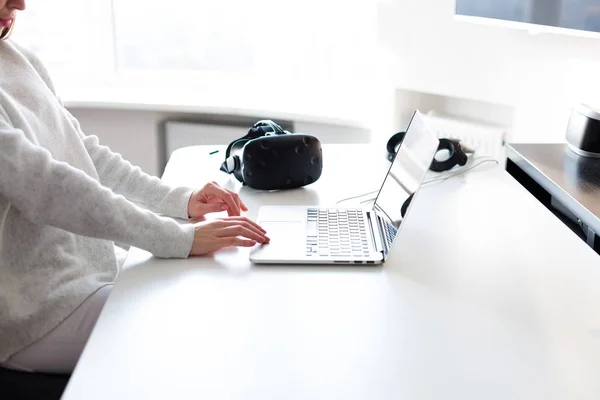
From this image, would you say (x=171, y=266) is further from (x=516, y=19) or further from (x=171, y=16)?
(x=171, y=16)

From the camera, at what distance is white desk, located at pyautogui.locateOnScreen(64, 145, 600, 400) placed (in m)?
0.97

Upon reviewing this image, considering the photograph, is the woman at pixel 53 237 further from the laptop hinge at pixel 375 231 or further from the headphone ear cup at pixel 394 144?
the headphone ear cup at pixel 394 144

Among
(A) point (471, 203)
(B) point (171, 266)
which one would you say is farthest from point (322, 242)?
(A) point (471, 203)

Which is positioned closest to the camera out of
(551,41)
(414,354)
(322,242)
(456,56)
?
(414,354)

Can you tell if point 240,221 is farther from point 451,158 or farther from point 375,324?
point 451,158

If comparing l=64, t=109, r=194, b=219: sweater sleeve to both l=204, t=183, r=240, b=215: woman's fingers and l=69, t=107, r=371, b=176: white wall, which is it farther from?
l=69, t=107, r=371, b=176: white wall

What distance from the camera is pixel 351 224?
1491mm

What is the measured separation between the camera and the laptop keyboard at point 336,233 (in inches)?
53.7

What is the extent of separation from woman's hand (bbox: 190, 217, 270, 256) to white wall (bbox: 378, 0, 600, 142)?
112 cm

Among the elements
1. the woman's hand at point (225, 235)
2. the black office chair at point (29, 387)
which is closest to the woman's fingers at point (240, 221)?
the woman's hand at point (225, 235)

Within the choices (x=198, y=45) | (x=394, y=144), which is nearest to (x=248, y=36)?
(x=198, y=45)

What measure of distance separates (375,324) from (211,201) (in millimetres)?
543

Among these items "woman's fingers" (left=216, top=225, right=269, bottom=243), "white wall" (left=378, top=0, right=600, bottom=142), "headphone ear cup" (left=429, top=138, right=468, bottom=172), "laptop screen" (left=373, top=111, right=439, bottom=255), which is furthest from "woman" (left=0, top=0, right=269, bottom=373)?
"white wall" (left=378, top=0, right=600, bottom=142)

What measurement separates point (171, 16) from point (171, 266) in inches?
73.3
